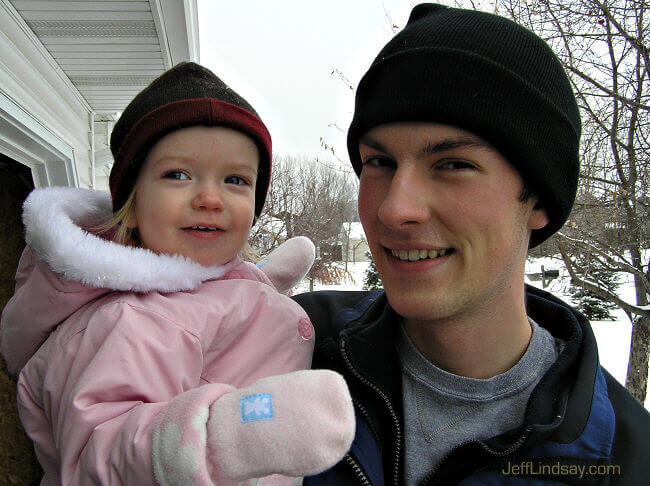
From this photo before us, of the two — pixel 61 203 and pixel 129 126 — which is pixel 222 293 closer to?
pixel 61 203

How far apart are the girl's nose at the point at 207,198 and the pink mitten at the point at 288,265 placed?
1.98 feet

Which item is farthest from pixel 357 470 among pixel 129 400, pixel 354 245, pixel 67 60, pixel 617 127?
pixel 354 245

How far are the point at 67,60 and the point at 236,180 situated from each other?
7.00 ft

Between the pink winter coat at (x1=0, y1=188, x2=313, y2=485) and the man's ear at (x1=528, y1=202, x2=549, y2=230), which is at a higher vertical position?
the man's ear at (x1=528, y1=202, x2=549, y2=230)

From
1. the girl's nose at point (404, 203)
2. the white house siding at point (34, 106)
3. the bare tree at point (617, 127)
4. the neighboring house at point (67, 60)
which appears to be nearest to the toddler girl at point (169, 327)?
the girl's nose at point (404, 203)

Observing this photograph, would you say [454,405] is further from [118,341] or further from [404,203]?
[118,341]

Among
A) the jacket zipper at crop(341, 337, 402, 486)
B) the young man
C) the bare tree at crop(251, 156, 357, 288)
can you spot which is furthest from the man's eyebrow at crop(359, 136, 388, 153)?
the bare tree at crop(251, 156, 357, 288)

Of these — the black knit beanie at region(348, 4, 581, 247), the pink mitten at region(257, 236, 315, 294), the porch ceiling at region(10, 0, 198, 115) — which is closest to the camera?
the black knit beanie at region(348, 4, 581, 247)

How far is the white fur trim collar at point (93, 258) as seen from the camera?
1319mm

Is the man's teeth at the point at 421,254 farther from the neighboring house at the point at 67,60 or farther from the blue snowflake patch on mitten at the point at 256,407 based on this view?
the neighboring house at the point at 67,60

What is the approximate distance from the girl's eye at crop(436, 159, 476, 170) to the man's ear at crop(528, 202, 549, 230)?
0.36 m

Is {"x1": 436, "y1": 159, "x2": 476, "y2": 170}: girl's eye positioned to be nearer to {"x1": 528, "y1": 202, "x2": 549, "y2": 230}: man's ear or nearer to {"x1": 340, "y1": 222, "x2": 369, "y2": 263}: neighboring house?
{"x1": 528, "y1": 202, "x2": 549, "y2": 230}: man's ear

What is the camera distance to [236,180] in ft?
5.52

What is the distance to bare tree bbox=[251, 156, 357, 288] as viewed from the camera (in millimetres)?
18891
